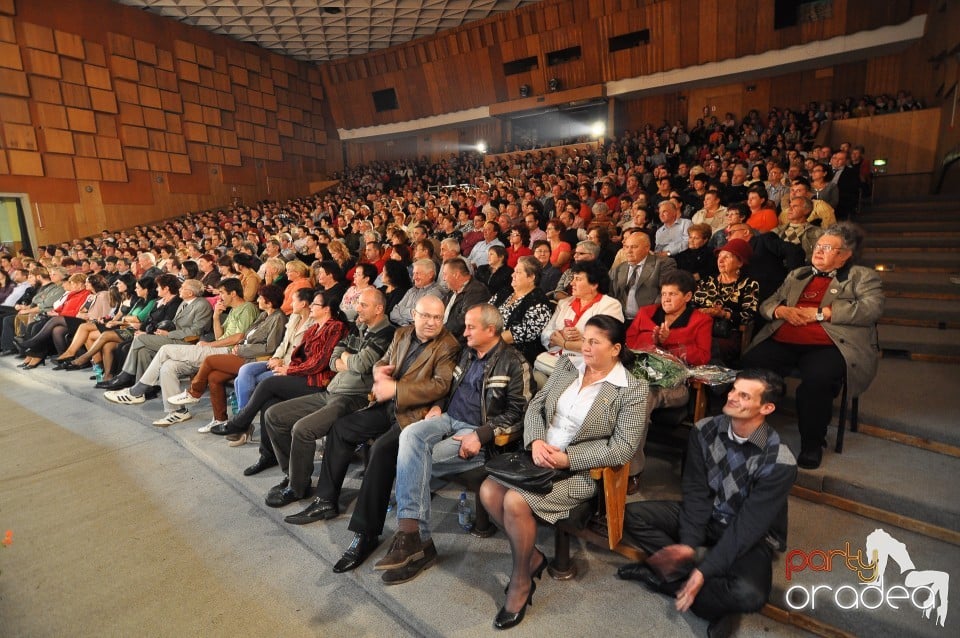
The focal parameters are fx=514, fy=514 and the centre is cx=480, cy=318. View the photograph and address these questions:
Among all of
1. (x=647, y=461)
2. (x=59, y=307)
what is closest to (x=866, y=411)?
(x=647, y=461)

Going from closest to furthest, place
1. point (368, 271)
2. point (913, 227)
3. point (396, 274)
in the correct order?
point (396, 274), point (368, 271), point (913, 227)

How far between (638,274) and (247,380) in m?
2.57

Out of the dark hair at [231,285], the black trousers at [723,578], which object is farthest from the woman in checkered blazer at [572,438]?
the dark hair at [231,285]

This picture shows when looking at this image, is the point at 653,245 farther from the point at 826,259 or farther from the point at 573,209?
the point at 826,259

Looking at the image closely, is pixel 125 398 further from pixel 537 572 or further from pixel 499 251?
pixel 537 572

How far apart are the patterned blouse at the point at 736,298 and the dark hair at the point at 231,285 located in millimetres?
3359

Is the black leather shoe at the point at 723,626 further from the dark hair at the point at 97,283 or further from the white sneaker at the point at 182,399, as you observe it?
the dark hair at the point at 97,283

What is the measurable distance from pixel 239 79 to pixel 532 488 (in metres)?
17.0

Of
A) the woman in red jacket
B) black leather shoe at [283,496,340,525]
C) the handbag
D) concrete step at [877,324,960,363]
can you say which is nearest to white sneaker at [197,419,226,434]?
black leather shoe at [283,496,340,525]

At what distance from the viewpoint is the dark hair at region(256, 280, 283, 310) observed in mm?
3732

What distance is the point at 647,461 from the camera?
7.88 ft

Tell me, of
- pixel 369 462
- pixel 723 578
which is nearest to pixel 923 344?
pixel 723 578

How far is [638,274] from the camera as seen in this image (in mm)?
3188

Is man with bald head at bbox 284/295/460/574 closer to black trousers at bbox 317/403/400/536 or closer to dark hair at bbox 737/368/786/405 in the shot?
Answer: black trousers at bbox 317/403/400/536
